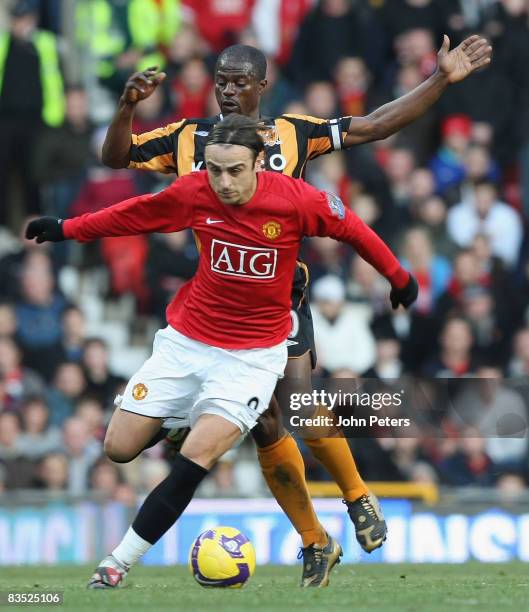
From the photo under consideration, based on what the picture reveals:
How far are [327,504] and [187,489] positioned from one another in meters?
5.20

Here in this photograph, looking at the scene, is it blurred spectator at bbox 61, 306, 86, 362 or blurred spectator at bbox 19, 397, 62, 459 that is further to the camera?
blurred spectator at bbox 61, 306, 86, 362

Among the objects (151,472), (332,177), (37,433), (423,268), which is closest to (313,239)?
(332,177)

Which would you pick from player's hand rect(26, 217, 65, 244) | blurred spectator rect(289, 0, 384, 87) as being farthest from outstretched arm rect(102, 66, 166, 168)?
blurred spectator rect(289, 0, 384, 87)

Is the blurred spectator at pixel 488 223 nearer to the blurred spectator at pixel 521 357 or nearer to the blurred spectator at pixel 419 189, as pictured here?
the blurred spectator at pixel 419 189

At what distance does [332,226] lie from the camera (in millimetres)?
8094

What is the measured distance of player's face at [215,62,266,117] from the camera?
28.4 feet

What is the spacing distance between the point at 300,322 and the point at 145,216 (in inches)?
48.2

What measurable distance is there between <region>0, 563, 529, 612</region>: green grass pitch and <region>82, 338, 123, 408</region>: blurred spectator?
3220 mm

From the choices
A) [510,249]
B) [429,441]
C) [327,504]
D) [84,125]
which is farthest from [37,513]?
Result: [510,249]

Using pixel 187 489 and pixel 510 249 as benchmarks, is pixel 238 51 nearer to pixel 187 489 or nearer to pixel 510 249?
pixel 187 489

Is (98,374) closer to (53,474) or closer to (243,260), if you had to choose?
(53,474)

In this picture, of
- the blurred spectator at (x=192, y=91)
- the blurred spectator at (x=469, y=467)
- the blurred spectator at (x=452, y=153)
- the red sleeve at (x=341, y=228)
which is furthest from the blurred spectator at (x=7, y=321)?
the red sleeve at (x=341, y=228)

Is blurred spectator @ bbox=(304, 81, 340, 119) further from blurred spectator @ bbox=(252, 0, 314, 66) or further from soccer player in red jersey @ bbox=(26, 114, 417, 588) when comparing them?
soccer player in red jersey @ bbox=(26, 114, 417, 588)

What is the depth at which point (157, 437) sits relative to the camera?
8430 mm
